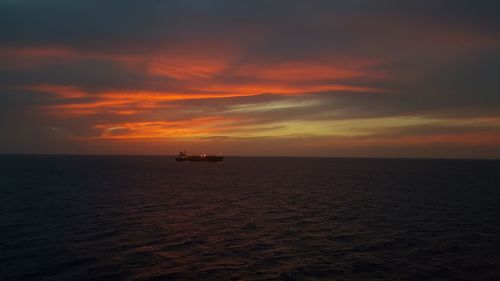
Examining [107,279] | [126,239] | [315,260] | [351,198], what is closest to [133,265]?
[107,279]

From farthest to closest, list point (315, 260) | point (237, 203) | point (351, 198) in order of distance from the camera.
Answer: point (351, 198) → point (237, 203) → point (315, 260)

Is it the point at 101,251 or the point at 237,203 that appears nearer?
the point at 101,251

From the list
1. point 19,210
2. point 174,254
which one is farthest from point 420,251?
point 19,210

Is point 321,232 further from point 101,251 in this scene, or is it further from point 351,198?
point 351,198

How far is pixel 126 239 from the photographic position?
40.4 meters

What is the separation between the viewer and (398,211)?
62781 mm

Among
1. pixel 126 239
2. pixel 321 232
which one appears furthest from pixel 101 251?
→ pixel 321 232

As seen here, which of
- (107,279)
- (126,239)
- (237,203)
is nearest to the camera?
(107,279)

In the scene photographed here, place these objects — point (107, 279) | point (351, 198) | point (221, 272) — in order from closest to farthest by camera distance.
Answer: point (107, 279) < point (221, 272) < point (351, 198)

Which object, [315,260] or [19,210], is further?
[19,210]

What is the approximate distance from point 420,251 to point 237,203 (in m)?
40.1

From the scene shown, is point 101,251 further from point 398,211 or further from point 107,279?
point 398,211

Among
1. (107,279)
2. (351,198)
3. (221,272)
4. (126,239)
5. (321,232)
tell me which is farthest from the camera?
(351,198)

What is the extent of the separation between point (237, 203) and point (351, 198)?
81.7 feet
